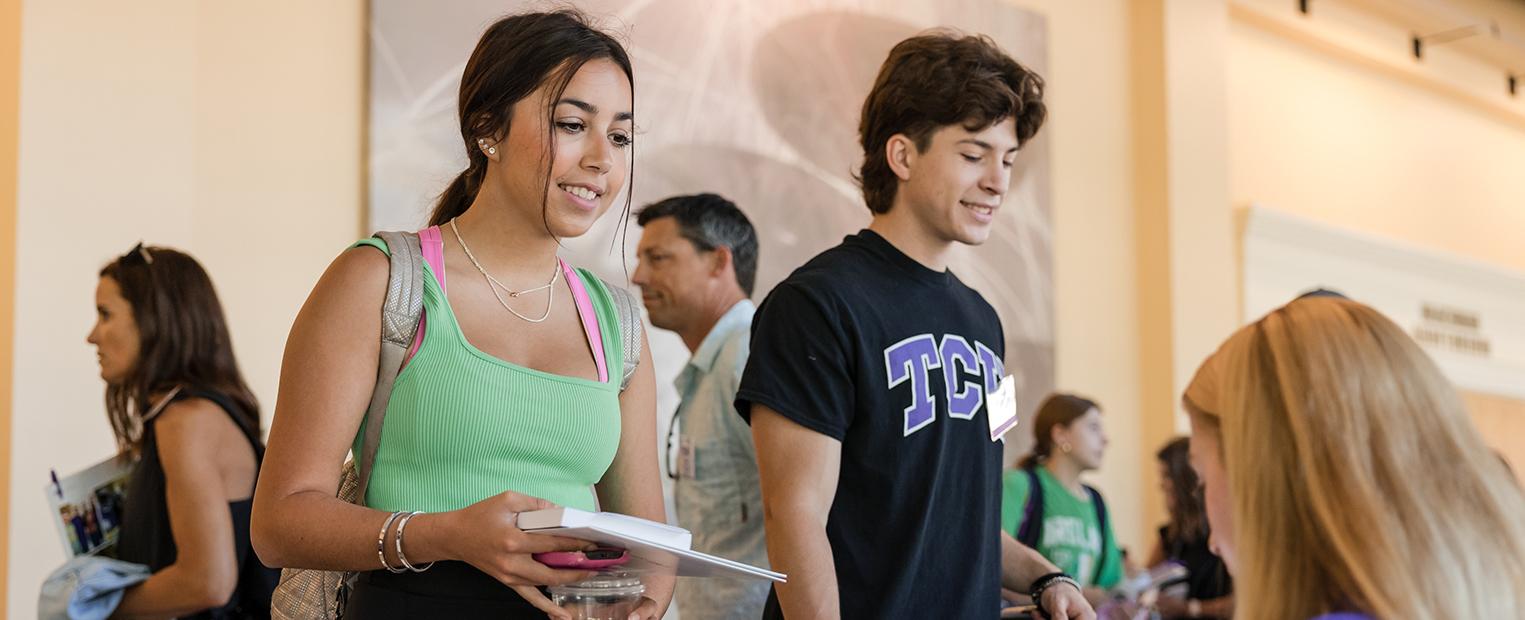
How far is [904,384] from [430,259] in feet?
2.81

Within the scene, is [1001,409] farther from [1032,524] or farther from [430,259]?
[1032,524]

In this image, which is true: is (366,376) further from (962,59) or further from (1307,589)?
(962,59)

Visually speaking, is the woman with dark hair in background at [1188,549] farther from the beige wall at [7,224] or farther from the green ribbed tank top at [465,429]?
the green ribbed tank top at [465,429]

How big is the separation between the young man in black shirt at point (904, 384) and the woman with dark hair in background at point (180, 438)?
1104 millimetres

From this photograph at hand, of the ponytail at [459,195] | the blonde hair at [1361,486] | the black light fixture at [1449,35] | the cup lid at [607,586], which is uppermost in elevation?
the black light fixture at [1449,35]

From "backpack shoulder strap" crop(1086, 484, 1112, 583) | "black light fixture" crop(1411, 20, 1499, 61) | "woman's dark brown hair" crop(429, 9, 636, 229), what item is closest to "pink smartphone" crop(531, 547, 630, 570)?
"woman's dark brown hair" crop(429, 9, 636, 229)

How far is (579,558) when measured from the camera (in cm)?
150

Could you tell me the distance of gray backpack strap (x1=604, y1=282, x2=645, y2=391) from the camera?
74.4 inches

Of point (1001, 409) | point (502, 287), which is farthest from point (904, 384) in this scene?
point (502, 287)

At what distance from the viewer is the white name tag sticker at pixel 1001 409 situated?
8.04 ft

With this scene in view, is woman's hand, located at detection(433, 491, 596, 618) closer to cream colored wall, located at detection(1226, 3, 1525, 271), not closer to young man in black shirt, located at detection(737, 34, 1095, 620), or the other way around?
young man in black shirt, located at detection(737, 34, 1095, 620)

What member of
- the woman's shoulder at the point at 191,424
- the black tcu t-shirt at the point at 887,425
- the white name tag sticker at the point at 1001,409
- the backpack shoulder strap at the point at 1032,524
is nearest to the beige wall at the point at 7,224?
the woman's shoulder at the point at 191,424

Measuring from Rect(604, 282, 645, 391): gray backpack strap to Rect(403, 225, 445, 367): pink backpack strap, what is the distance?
0.77 feet

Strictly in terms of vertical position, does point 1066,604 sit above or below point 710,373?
below
